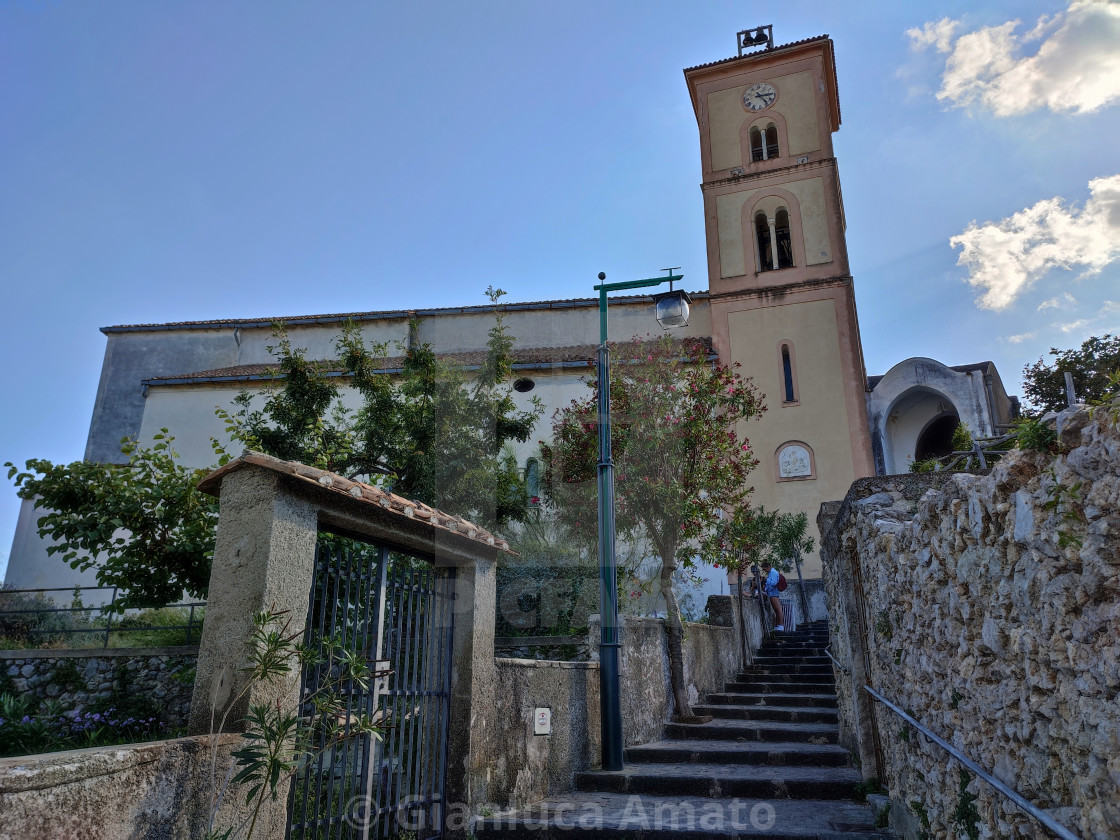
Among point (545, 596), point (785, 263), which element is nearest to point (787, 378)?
point (785, 263)

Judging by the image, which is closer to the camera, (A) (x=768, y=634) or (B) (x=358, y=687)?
(B) (x=358, y=687)

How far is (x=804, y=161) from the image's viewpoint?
974 inches

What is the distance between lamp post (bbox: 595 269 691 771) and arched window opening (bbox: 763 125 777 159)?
19.0 metres

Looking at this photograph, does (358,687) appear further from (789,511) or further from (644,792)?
(789,511)

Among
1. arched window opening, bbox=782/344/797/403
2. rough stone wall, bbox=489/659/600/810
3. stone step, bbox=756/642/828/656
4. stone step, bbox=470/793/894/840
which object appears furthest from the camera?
arched window opening, bbox=782/344/797/403

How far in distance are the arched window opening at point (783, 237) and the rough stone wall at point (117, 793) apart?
78.2ft

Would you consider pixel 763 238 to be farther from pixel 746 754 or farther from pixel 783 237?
pixel 746 754

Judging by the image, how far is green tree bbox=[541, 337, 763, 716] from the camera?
35.0ft

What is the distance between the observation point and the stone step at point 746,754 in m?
8.16

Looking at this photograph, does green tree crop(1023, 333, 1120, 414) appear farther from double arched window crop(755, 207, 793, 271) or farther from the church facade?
double arched window crop(755, 207, 793, 271)

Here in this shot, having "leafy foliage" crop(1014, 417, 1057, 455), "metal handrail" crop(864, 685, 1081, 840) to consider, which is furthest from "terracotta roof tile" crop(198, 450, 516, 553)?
"leafy foliage" crop(1014, 417, 1057, 455)

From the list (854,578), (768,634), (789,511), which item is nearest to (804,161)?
(789,511)

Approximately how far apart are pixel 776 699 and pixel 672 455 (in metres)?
4.12

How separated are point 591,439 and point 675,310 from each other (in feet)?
10.0
